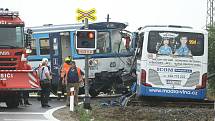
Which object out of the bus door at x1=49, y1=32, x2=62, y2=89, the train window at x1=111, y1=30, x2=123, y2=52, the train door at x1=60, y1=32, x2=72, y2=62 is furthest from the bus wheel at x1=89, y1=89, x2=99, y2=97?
the train window at x1=111, y1=30, x2=123, y2=52

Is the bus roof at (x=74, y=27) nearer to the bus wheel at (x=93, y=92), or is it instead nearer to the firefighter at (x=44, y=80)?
the bus wheel at (x=93, y=92)

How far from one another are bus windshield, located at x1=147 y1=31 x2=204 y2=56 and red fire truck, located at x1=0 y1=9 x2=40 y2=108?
440 centimetres

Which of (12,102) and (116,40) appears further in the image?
(116,40)

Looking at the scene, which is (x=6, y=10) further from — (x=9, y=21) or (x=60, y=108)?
(x=60, y=108)

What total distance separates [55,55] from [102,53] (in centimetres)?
222

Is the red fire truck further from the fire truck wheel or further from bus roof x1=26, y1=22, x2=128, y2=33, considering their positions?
bus roof x1=26, y1=22, x2=128, y2=33

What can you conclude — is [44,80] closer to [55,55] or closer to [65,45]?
[55,55]

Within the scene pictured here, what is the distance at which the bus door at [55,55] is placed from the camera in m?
25.5

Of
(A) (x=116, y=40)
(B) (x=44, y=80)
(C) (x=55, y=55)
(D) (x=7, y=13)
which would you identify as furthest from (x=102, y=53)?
(D) (x=7, y=13)

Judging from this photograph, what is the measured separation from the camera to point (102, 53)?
82.0 ft

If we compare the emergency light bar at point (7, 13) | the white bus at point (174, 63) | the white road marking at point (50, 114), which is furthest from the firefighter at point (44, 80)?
the white bus at point (174, 63)

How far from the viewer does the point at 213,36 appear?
98.6ft

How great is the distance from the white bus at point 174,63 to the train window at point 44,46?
692 cm

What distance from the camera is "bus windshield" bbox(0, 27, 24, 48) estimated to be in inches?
784
